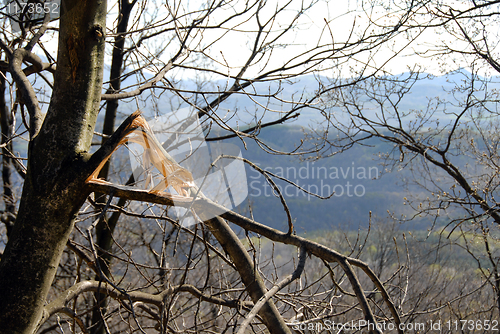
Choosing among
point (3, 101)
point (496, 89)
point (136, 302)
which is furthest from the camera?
point (496, 89)

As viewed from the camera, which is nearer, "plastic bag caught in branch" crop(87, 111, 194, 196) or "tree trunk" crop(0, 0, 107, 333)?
"tree trunk" crop(0, 0, 107, 333)

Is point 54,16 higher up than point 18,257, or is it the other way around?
point 54,16

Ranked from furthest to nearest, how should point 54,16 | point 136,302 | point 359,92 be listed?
point 359,92 → point 54,16 → point 136,302

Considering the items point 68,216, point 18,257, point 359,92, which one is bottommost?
point 18,257

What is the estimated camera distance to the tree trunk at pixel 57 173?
132cm

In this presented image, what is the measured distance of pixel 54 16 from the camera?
11.8 feet

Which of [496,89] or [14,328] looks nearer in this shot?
[14,328]

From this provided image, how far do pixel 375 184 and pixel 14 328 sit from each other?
4151 centimetres

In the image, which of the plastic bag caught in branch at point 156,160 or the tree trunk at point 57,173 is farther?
the plastic bag caught in branch at point 156,160

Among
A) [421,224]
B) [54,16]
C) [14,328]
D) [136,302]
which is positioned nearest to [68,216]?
[14,328]

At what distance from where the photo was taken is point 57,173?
141 cm

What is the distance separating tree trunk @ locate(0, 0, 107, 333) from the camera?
1316mm

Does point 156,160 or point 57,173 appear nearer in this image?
point 57,173

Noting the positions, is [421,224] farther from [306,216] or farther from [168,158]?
[168,158]
